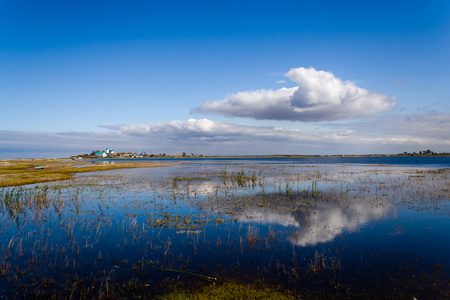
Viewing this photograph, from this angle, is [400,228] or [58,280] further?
[400,228]

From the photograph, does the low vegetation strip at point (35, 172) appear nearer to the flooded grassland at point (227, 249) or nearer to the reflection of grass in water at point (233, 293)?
the flooded grassland at point (227, 249)

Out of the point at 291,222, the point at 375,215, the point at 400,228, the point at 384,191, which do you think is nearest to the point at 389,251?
the point at 400,228

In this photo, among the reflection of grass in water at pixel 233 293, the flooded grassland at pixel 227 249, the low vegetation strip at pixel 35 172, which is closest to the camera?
the reflection of grass in water at pixel 233 293

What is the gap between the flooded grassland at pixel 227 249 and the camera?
9930mm

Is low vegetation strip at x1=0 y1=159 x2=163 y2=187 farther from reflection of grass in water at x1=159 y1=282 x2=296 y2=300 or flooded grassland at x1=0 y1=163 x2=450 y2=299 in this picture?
reflection of grass in water at x1=159 y1=282 x2=296 y2=300

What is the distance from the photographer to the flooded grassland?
993cm

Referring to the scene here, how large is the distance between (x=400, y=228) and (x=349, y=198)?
10397 mm

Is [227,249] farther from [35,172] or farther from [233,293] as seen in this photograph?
[35,172]

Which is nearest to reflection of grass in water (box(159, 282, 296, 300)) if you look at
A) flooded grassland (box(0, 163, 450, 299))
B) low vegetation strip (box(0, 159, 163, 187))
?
flooded grassland (box(0, 163, 450, 299))

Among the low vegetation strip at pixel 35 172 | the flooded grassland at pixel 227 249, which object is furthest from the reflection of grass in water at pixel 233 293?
the low vegetation strip at pixel 35 172

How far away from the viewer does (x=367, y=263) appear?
38.9 feet

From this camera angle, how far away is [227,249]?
13742 mm

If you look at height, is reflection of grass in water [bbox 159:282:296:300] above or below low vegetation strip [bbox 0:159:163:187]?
below

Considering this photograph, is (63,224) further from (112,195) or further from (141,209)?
(112,195)
